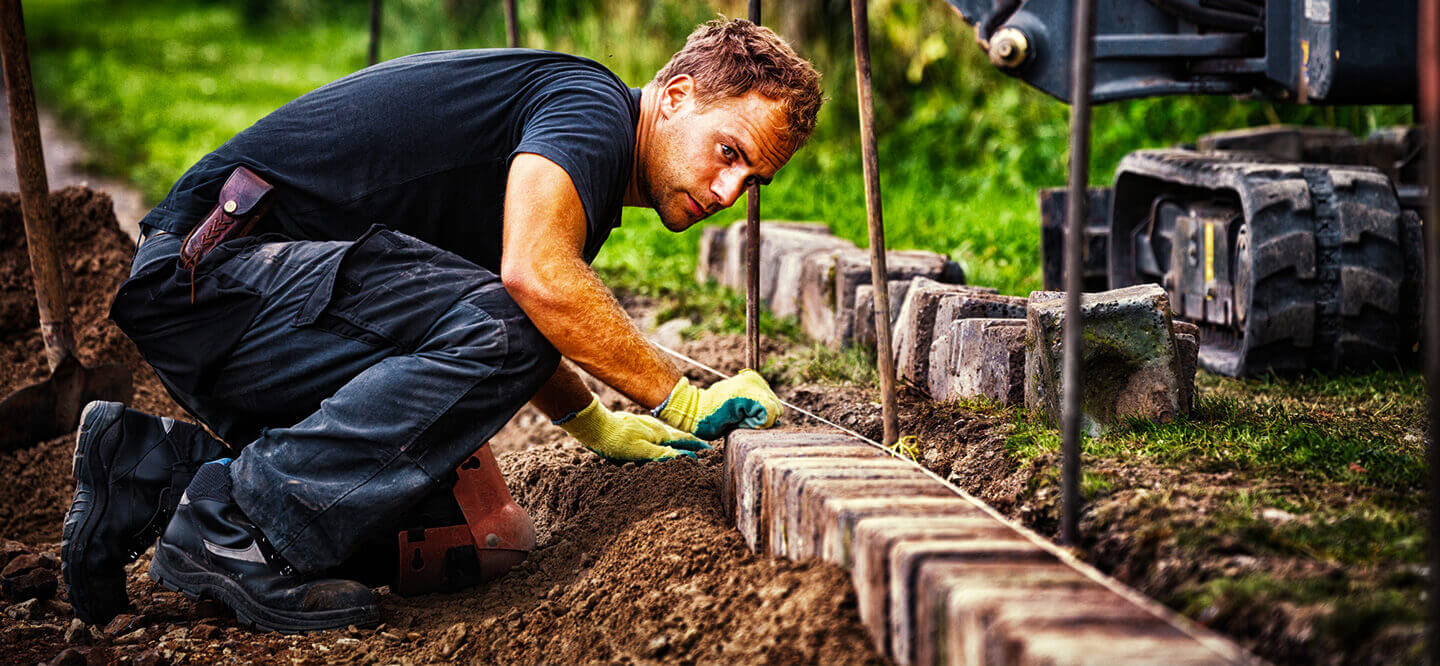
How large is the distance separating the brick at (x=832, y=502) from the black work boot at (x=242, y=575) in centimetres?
93

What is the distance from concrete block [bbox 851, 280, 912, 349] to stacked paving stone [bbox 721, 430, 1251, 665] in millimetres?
1222

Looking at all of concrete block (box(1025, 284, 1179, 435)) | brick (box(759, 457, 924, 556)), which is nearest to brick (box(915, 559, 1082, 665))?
brick (box(759, 457, 924, 556))

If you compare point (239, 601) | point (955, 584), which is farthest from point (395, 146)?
point (955, 584)

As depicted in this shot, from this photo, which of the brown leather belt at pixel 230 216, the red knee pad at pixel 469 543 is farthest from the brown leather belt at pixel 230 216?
the red knee pad at pixel 469 543

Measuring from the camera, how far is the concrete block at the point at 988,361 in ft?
9.25

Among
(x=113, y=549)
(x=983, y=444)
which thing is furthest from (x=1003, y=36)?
(x=113, y=549)

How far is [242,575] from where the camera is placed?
95.5 inches

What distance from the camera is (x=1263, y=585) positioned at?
64.7 inches

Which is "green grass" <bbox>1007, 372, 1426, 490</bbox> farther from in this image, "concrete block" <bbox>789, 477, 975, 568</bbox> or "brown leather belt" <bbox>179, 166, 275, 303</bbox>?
"brown leather belt" <bbox>179, 166, 275, 303</bbox>

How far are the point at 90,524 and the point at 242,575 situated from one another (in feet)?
1.21

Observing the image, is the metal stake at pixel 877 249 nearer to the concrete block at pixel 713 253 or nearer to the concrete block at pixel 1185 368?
the concrete block at pixel 1185 368

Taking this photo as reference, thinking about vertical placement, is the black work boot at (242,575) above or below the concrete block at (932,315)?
below

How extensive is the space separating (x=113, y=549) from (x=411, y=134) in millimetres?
1070

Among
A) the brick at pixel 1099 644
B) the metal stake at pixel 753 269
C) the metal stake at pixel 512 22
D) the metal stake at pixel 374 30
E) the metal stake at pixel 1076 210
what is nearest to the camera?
the brick at pixel 1099 644
